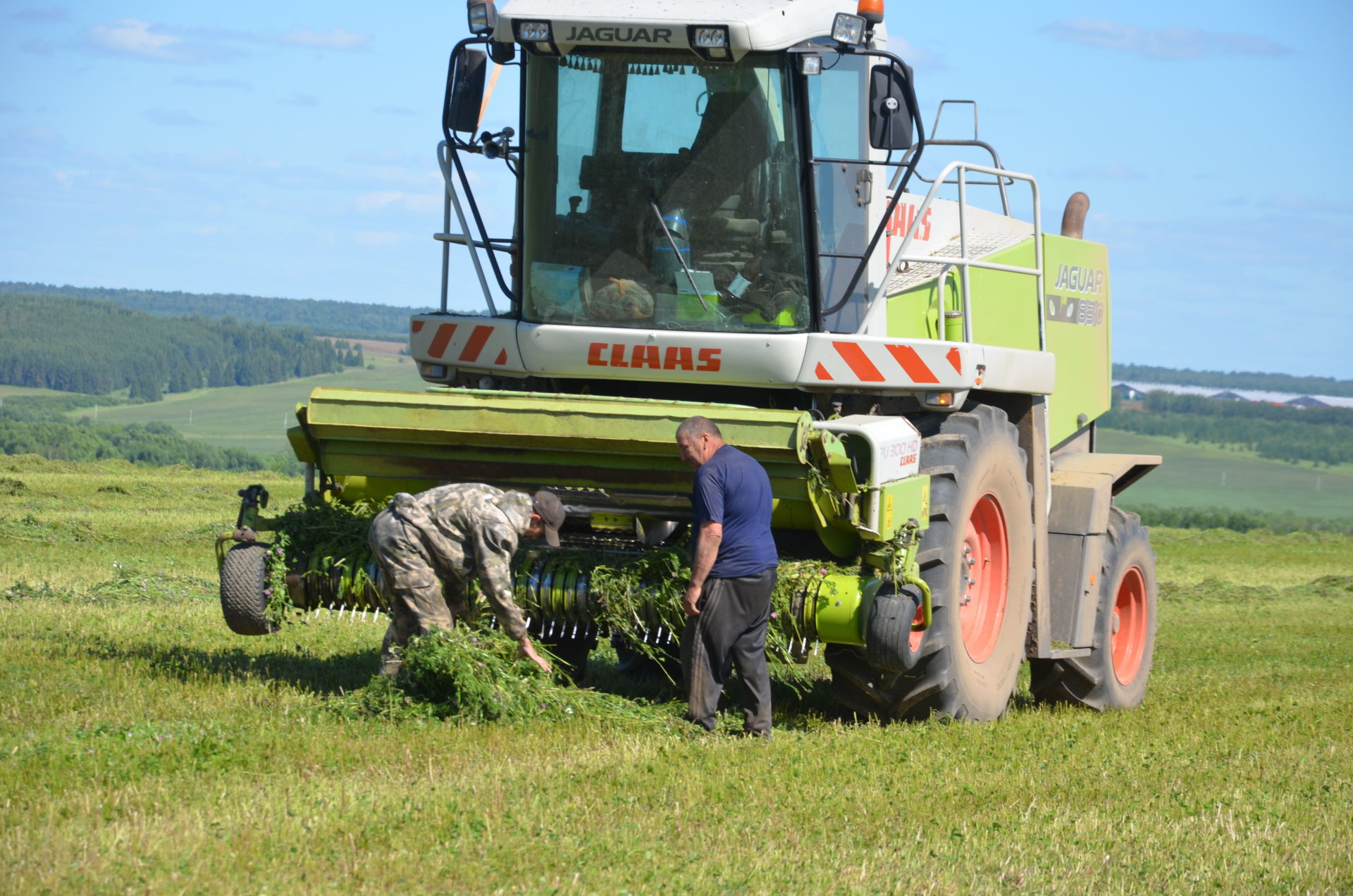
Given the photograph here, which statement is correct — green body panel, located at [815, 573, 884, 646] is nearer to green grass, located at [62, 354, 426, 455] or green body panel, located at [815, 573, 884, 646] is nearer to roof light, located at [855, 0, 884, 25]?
roof light, located at [855, 0, 884, 25]

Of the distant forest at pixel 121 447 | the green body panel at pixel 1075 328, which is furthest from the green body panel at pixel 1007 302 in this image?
the distant forest at pixel 121 447

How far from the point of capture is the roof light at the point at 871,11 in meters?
8.17

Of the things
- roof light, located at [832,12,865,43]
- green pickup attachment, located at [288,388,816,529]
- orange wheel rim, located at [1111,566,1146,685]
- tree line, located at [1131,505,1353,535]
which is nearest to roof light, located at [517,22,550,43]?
roof light, located at [832,12,865,43]

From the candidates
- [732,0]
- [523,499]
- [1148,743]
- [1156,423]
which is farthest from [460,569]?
[1156,423]

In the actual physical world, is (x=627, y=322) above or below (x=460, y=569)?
above

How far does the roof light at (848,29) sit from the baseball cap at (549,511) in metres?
2.80

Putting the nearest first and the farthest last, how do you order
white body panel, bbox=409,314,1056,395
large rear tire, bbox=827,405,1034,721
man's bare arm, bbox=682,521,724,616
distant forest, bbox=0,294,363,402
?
man's bare arm, bbox=682,521,724,616 → large rear tire, bbox=827,405,1034,721 → white body panel, bbox=409,314,1056,395 → distant forest, bbox=0,294,363,402

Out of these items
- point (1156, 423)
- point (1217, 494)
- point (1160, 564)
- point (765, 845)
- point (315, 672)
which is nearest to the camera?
point (765, 845)

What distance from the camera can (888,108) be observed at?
7.94m

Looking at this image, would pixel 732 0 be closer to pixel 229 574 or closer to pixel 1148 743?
pixel 229 574

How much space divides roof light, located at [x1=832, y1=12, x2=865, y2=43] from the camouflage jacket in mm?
2866

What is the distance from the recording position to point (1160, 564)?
88.2 feet

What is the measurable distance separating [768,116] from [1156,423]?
96840 mm

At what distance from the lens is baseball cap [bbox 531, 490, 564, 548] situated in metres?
7.32
